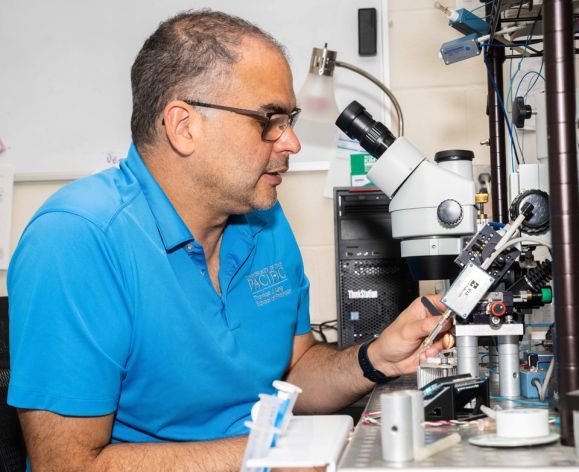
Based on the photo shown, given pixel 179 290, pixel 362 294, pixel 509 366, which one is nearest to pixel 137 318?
pixel 179 290

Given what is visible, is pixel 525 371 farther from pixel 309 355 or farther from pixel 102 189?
pixel 102 189

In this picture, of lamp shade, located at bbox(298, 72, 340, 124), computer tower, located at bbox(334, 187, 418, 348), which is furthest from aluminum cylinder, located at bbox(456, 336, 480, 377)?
lamp shade, located at bbox(298, 72, 340, 124)

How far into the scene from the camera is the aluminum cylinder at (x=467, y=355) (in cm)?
106

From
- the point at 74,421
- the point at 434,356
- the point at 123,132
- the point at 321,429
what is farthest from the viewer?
the point at 123,132

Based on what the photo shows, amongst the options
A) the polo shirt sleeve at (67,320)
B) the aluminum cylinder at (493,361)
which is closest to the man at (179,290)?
the polo shirt sleeve at (67,320)

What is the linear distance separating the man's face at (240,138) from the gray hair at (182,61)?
3 centimetres

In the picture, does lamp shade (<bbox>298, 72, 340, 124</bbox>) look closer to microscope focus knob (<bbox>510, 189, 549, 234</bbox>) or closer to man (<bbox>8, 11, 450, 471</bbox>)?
man (<bbox>8, 11, 450, 471</bbox>)

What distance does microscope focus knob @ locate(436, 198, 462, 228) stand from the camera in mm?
1148

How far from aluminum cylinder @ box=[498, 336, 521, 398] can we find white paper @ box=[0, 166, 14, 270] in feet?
6.46

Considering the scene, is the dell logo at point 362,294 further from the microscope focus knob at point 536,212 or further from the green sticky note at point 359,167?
the microscope focus knob at point 536,212

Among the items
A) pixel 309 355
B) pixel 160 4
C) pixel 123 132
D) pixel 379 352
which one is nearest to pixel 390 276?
pixel 309 355

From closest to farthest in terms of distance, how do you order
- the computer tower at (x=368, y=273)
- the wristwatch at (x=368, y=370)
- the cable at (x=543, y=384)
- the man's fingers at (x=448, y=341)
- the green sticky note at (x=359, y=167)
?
the cable at (x=543, y=384)
the man's fingers at (x=448, y=341)
the wristwatch at (x=368, y=370)
the computer tower at (x=368, y=273)
the green sticky note at (x=359, y=167)

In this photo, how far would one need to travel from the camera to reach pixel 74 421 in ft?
3.38

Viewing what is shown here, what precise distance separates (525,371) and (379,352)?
1.09ft
